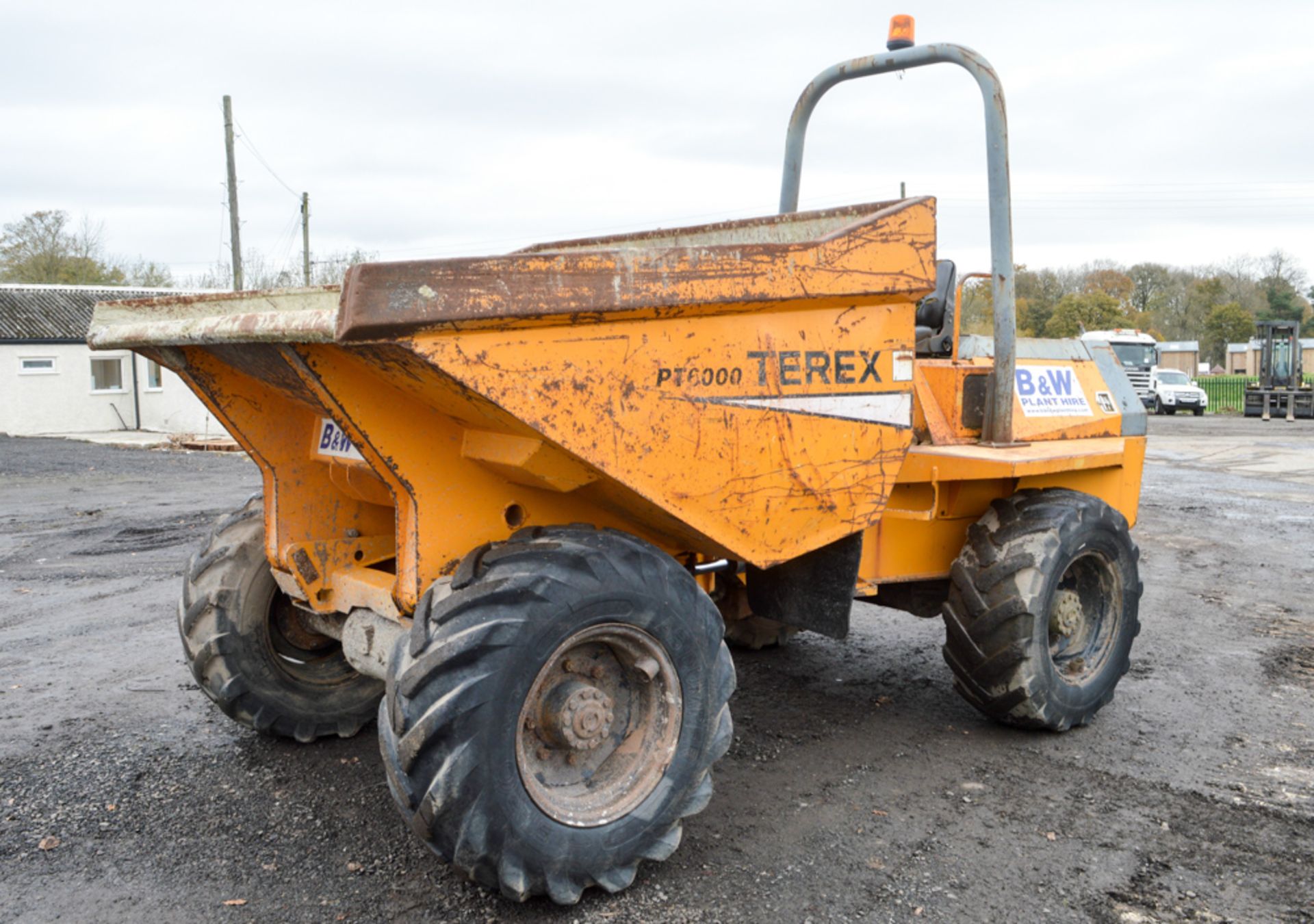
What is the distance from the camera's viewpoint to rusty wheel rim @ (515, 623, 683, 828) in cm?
317

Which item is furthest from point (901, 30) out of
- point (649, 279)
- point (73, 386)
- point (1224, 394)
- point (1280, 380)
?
point (1224, 394)

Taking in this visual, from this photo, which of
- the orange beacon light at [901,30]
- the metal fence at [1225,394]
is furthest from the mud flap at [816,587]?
the metal fence at [1225,394]

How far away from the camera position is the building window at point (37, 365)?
2838cm

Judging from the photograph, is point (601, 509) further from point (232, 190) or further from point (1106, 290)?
point (1106, 290)

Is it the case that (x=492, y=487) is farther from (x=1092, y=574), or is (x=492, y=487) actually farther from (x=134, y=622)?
(x=134, y=622)

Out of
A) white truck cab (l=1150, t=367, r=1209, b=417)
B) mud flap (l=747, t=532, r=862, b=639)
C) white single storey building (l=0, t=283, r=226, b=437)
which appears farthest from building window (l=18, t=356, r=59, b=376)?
white truck cab (l=1150, t=367, r=1209, b=417)

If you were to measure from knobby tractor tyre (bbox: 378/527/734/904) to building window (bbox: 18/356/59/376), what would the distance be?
2985 centimetres

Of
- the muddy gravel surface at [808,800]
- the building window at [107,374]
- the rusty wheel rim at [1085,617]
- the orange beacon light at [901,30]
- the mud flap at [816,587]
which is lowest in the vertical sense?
the muddy gravel surface at [808,800]

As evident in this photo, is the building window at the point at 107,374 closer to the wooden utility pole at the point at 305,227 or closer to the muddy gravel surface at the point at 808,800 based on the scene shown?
the wooden utility pole at the point at 305,227

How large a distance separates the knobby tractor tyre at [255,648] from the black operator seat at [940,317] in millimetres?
2937

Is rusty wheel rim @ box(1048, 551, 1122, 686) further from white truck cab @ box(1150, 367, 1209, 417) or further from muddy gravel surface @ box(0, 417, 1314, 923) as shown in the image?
white truck cab @ box(1150, 367, 1209, 417)

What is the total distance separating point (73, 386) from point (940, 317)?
95.7 feet

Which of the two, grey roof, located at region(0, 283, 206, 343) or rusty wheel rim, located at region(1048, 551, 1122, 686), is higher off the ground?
grey roof, located at region(0, 283, 206, 343)

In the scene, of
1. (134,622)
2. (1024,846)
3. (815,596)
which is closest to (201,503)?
→ (134,622)
